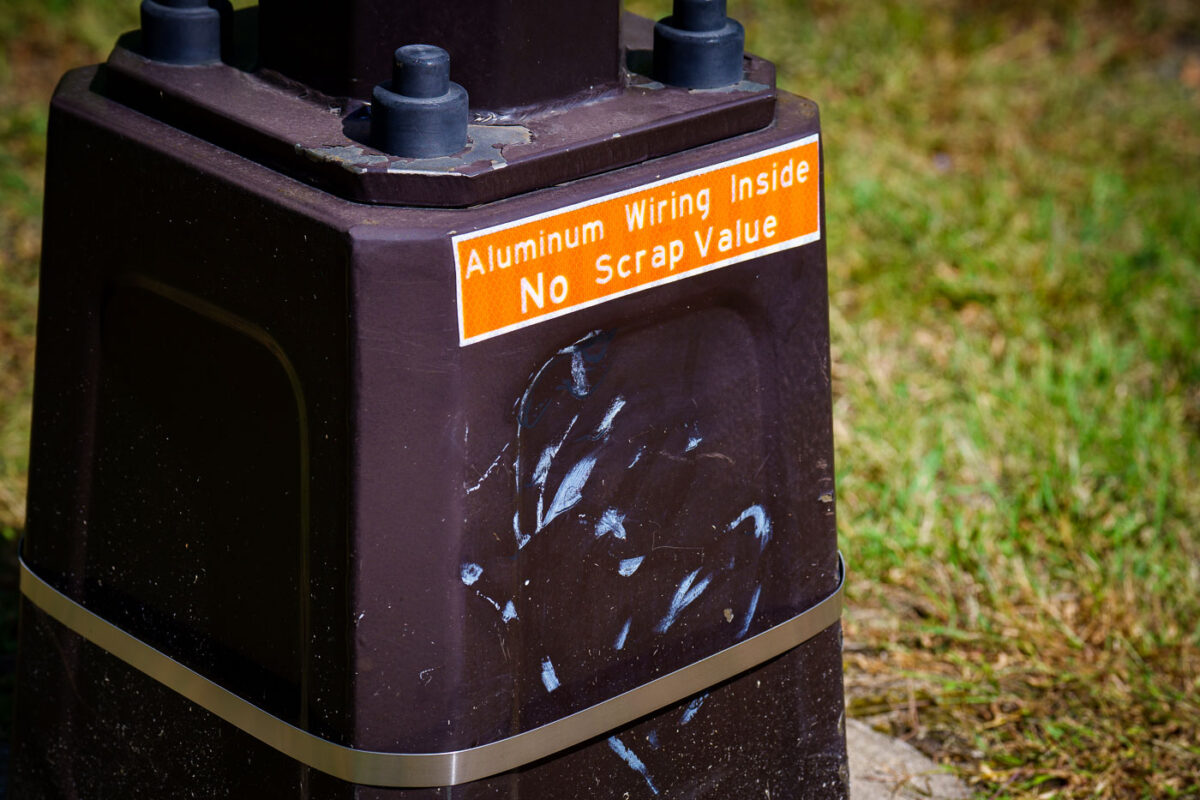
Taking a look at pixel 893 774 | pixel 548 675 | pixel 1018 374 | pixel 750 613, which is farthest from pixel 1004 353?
pixel 548 675

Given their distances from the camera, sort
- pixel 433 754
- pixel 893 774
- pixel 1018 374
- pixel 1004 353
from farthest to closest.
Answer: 1. pixel 1004 353
2. pixel 1018 374
3. pixel 893 774
4. pixel 433 754

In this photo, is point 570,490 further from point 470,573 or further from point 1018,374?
point 1018,374

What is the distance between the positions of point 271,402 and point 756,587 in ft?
2.02

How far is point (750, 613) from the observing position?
5.57 ft

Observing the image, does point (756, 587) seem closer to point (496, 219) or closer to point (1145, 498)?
point (496, 219)

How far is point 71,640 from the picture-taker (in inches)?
68.4

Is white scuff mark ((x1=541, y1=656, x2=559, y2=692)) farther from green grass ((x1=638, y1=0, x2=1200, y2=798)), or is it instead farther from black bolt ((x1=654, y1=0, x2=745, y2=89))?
green grass ((x1=638, y1=0, x2=1200, y2=798))

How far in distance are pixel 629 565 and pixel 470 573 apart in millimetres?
221

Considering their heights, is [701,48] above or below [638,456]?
above

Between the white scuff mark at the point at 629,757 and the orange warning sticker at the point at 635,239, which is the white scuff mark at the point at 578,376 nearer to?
the orange warning sticker at the point at 635,239

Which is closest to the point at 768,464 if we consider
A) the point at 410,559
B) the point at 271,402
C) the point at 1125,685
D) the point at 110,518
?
the point at 410,559

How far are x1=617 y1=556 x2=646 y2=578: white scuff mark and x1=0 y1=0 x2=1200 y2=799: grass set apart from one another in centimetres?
90

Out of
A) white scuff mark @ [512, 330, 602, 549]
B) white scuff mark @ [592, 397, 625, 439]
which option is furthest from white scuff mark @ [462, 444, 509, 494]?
white scuff mark @ [592, 397, 625, 439]

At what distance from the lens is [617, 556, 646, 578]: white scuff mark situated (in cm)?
157
